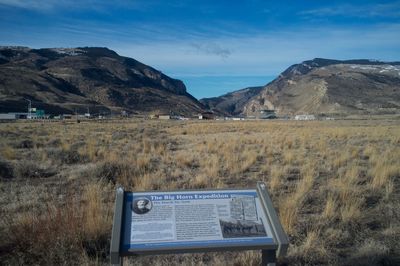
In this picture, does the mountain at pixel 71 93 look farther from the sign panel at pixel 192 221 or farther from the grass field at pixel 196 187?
the sign panel at pixel 192 221

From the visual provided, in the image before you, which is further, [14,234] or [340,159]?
[340,159]

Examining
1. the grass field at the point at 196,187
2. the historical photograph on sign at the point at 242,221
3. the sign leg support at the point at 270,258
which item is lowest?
the grass field at the point at 196,187

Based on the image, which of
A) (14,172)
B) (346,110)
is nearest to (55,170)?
(14,172)

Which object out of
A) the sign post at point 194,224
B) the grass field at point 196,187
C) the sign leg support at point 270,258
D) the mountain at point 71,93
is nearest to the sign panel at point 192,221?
the sign post at point 194,224

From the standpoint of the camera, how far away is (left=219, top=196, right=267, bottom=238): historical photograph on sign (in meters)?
4.20

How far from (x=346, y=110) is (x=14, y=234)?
501 feet

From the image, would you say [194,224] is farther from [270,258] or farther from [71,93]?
[71,93]

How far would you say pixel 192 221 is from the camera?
419 centimetres

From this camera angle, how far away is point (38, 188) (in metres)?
9.34

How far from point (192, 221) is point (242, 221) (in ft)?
1.80

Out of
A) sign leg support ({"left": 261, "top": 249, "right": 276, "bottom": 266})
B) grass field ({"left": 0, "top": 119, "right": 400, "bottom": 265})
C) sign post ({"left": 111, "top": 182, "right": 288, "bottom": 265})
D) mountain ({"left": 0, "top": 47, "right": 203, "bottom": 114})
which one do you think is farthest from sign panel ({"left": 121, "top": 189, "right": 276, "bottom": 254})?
mountain ({"left": 0, "top": 47, "right": 203, "bottom": 114})

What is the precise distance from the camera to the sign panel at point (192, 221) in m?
4.00

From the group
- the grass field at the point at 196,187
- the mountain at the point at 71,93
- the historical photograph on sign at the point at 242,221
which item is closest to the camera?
the historical photograph on sign at the point at 242,221

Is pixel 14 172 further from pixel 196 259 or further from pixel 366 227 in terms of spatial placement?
pixel 366 227
